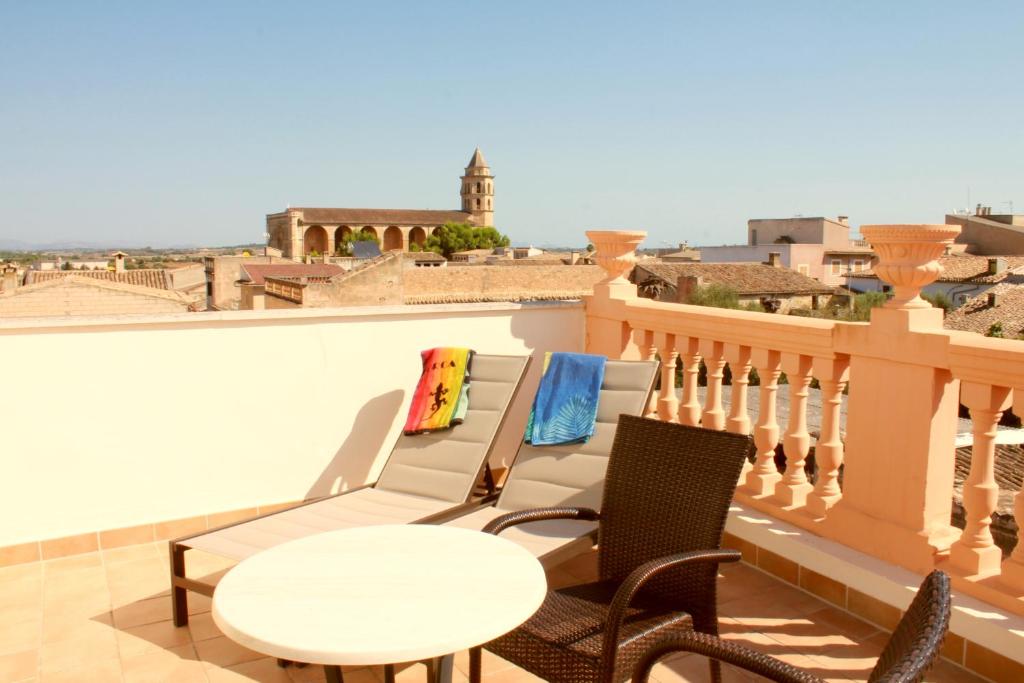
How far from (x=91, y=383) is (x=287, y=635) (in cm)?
283

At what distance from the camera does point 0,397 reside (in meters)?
3.62

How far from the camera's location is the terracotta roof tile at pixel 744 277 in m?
32.0

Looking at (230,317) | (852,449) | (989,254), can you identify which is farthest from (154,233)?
(989,254)

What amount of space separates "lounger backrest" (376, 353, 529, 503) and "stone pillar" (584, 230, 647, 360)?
2.47 feet

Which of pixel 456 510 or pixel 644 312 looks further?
pixel 644 312

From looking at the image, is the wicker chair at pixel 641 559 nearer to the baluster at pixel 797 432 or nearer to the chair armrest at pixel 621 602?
the chair armrest at pixel 621 602

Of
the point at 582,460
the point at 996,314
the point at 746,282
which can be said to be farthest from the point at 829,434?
the point at 746,282

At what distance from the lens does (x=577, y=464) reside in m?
3.38

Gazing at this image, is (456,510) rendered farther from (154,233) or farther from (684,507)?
(154,233)

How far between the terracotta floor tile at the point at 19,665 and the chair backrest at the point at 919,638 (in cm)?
278

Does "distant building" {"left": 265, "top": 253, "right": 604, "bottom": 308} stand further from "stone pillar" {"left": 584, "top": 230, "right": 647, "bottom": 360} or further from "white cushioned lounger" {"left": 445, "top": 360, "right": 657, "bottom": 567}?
"white cushioned lounger" {"left": 445, "top": 360, "right": 657, "bottom": 567}

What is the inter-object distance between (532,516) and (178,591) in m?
1.53

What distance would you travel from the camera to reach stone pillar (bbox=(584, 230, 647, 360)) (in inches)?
168

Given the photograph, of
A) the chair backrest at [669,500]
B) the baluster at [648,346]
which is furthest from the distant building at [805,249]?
the chair backrest at [669,500]
